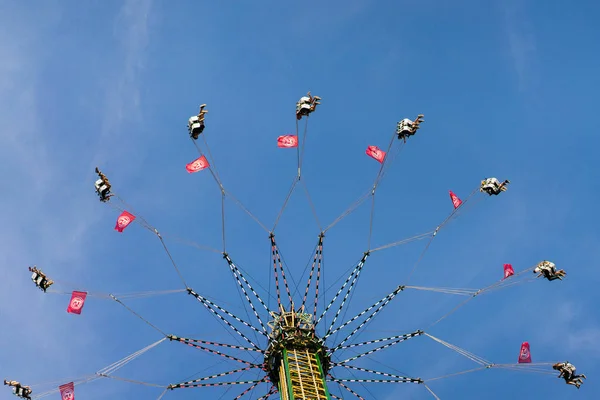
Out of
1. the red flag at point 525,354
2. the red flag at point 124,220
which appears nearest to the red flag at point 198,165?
the red flag at point 124,220

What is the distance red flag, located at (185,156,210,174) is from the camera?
6222 centimetres

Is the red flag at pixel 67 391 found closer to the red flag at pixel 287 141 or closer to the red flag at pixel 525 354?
the red flag at pixel 287 141

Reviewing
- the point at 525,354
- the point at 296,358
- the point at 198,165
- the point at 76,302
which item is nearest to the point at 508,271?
the point at 525,354

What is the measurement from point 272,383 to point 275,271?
31.9 feet

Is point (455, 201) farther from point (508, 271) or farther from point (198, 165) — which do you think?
point (198, 165)

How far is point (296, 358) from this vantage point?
59.3 meters

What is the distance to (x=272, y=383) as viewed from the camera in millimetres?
60875

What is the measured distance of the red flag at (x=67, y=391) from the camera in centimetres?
5678

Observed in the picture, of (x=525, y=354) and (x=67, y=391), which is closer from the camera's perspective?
(x=67, y=391)

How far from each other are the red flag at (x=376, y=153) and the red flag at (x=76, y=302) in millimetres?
27086

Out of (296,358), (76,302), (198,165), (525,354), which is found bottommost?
(525,354)

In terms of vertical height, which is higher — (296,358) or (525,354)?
(296,358)

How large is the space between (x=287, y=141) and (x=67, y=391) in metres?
27.1

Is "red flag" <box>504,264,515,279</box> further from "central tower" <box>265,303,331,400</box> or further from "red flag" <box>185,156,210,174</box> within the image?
"red flag" <box>185,156,210,174</box>
